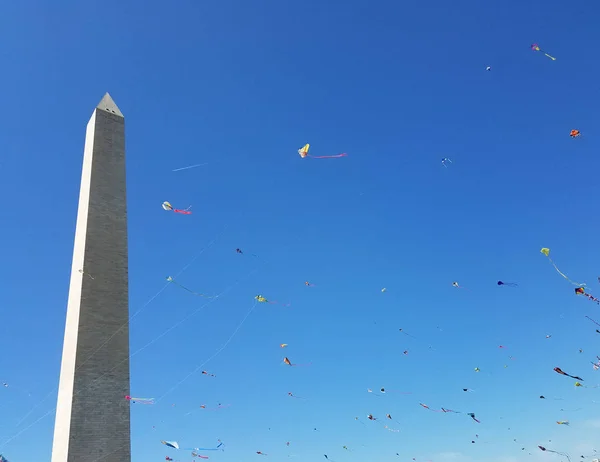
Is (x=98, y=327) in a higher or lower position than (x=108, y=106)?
lower

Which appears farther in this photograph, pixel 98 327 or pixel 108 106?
pixel 108 106

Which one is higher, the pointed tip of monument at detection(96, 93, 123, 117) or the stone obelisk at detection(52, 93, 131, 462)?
the pointed tip of monument at detection(96, 93, 123, 117)

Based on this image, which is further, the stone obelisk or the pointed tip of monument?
the pointed tip of monument

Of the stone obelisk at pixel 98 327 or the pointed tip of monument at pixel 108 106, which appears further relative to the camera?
the pointed tip of monument at pixel 108 106

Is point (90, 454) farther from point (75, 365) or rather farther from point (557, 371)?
point (557, 371)
